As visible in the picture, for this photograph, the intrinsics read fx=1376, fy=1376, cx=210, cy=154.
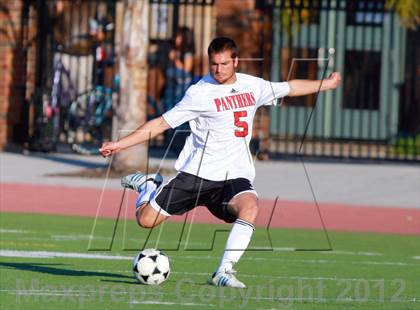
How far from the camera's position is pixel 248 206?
35.8 ft

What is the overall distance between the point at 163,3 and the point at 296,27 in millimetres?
3155

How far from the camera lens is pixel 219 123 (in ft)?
36.2

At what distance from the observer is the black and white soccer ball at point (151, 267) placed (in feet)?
35.3

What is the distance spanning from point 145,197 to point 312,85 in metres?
1.69

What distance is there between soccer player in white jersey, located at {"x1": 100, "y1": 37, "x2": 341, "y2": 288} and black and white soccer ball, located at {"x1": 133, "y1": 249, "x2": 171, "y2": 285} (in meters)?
0.41

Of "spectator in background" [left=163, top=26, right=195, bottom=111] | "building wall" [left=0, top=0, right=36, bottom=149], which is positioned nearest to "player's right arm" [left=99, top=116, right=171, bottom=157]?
"spectator in background" [left=163, top=26, right=195, bottom=111]

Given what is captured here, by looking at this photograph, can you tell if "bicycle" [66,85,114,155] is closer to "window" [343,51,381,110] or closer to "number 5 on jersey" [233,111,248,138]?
"window" [343,51,381,110]

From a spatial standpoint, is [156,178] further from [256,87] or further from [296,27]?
[296,27]

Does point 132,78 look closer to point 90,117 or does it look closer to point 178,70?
point 90,117

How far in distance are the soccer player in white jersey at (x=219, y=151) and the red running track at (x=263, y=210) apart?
6.53 metres

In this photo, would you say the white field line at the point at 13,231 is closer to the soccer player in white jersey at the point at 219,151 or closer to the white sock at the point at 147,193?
the white sock at the point at 147,193

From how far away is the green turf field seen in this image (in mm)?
10109

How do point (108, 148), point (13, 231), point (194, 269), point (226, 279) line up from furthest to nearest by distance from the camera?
point (13, 231) < point (194, 269) < point (226, 279) < point (108, 148)

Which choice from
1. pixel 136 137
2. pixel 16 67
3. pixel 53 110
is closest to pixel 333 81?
pixel 136 137
